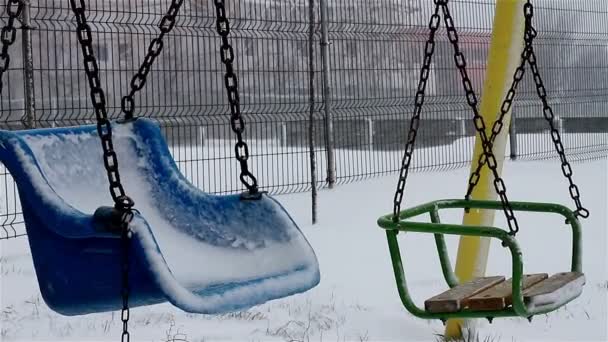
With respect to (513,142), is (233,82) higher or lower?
higher

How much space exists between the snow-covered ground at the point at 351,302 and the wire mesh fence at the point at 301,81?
3.74ft

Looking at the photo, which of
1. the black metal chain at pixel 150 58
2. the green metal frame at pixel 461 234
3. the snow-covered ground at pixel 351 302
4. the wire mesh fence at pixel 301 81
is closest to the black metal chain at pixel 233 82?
the black metal chain at pixel 150 58

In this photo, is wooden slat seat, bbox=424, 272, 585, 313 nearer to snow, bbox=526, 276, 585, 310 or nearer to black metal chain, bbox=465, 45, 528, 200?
snow, bbox=526, 276, 585, 310

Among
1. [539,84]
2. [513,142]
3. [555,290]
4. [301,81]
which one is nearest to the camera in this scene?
[555,290]

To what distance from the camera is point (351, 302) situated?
5016mm

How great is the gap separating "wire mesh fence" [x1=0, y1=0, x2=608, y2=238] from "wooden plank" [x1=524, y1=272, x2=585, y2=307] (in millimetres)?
4216

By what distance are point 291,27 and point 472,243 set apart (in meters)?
5.18

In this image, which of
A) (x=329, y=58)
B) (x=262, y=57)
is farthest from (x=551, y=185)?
(x=262, y=57)

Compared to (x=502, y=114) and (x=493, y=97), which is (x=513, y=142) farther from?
(x=502, y=114)

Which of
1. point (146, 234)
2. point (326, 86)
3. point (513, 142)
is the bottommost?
point (513, 142)

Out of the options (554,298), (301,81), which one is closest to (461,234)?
(554,298)

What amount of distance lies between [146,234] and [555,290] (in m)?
1.44

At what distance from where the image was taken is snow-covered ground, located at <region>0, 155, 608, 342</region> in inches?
173

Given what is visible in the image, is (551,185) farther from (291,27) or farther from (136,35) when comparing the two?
(136,35)
